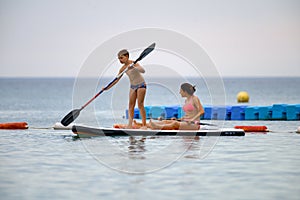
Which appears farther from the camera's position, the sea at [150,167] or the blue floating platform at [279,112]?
the blue floating platform at [279,112]

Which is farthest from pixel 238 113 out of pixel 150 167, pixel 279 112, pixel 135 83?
pixel 150 167

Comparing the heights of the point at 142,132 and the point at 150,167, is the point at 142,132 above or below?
above

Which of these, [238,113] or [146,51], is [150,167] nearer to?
[146,51]

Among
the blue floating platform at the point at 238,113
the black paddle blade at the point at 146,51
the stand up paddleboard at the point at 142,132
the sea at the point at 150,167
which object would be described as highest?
the black paddle blade at the point at 146,51

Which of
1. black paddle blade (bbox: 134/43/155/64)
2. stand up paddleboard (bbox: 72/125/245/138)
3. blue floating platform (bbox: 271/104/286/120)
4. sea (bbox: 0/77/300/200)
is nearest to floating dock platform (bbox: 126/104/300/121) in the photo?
blue floating platform (bbox: 271/104/286/120)

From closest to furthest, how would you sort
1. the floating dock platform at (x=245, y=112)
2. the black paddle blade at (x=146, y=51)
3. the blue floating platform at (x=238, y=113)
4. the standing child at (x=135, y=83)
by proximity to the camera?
the standing child at (x=135, y=83) < the black paddle blade at (x=146, y=51) < the floating dock platform at (x=245, y=112) < the blue floating platform at (x=238, y=113)

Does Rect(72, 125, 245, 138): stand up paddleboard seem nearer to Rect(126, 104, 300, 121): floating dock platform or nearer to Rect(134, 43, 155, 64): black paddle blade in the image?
Rect(134, 43, 155, 64): black paddle blade

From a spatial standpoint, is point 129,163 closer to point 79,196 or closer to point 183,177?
point 183,177

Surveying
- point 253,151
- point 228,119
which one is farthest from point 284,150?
point 228,119

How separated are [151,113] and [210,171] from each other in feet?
47.9

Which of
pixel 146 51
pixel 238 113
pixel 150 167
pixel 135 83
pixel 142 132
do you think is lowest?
pixel 150 167

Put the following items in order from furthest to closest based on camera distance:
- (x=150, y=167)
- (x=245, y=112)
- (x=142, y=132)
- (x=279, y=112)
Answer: (x=245, y=112), (x=279, y=112), (x=142, y=132), (x=150, y=167)

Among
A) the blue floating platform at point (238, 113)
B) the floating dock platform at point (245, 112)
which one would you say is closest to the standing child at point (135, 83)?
the floating dock platform at point (245, 112)

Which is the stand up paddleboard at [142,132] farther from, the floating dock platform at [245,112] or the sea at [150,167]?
the floating dock platform at [245,112]
